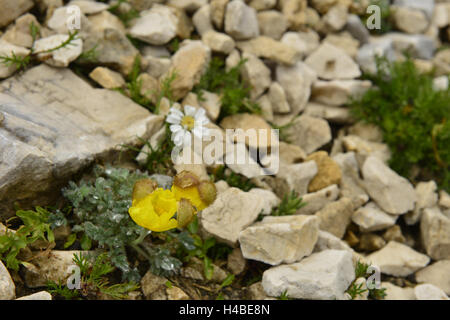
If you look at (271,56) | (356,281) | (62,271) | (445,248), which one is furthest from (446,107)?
(62,271)

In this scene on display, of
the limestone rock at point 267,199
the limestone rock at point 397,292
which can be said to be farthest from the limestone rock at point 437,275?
the limestone rock at point 267,199

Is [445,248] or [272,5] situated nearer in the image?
[445,248]

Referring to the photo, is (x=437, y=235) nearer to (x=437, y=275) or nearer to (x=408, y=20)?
(x=437, y=275)

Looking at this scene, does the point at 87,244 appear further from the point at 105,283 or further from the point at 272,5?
the point at 272,5

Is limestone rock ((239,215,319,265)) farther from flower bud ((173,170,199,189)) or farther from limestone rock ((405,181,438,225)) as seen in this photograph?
limestone rock ((405,181,438,225))

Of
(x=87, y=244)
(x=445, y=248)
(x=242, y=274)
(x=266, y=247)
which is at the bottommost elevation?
(x=445, y=248)

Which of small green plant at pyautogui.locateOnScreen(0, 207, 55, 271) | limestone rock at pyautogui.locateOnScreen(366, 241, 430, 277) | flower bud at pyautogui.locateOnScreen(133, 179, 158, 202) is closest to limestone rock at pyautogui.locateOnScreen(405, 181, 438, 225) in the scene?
limestone rock at pyautogui.locateOnScreen(366, 241, 430, 277)
